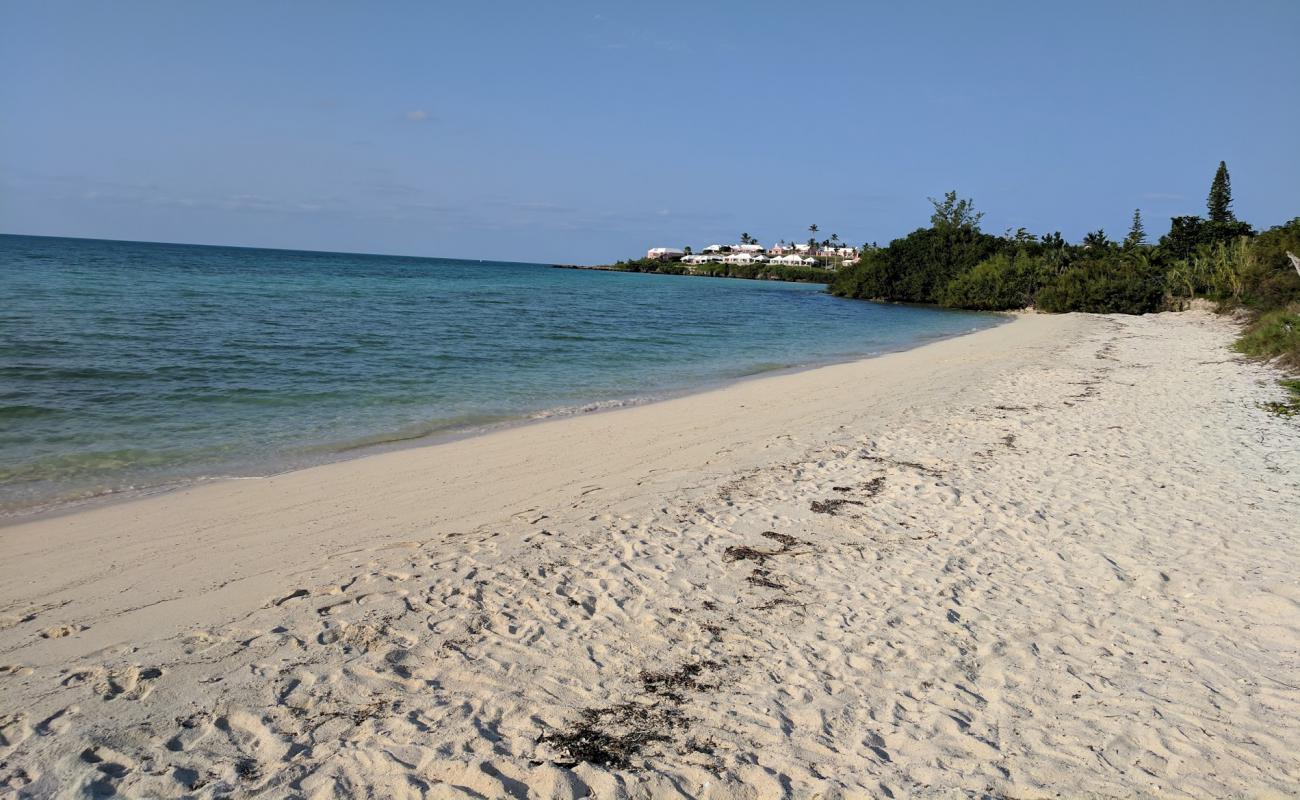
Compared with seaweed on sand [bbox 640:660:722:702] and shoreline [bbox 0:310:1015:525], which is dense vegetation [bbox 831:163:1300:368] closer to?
shoreline [bbox 0:310:1015:525]

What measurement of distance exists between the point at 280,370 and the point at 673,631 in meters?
13.8

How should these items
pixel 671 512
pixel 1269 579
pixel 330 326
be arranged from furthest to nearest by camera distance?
pixel 330 326 < pixel 671 512 < pixel 1269 579

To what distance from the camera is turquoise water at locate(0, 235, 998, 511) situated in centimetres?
951

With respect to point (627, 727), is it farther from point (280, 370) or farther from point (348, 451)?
point (280, 370)

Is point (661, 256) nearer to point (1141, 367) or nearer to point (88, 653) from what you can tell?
point (1141, 367)

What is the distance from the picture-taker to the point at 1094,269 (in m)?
47.6

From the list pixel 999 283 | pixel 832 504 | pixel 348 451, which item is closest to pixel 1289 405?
pixel 832 504

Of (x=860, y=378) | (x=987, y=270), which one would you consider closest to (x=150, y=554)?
(x=860, y=378)

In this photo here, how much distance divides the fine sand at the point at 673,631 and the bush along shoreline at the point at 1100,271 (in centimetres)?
1596

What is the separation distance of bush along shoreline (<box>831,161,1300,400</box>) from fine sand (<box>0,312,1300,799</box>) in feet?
52.4

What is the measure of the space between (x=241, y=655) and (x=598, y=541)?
2.79m

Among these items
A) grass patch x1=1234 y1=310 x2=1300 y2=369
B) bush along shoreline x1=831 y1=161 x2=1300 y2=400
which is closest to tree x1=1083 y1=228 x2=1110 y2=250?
bush along shoreline x1=831 y1=161 x2=1300 y2=400

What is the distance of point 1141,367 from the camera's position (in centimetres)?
1797

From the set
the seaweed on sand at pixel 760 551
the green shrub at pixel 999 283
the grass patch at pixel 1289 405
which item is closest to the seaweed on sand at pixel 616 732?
the seaweed on sand at pixel 760 551
